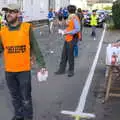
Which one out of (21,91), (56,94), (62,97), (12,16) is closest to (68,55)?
(56,94)

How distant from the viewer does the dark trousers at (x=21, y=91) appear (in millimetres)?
6910

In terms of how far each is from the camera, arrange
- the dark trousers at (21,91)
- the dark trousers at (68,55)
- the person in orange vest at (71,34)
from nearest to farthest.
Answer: the dark trousers at (21,91) < the person in orange vest at (71,34) < the dark trousers at (68,55)

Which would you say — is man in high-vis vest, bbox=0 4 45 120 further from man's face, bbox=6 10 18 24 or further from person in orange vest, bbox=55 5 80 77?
person in orange vest, bbox=55 5 80 77

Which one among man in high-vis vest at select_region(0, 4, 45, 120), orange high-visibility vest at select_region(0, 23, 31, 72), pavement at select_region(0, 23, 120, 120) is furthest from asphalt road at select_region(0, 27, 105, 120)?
orange high-visibility vest at select_region(0, 23, 31, 72)

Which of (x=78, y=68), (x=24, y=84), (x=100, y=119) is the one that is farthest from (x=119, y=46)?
(x=78, y=68)

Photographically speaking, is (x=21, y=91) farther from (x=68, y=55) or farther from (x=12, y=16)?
(x=68, y=55)

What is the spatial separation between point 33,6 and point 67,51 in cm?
3173

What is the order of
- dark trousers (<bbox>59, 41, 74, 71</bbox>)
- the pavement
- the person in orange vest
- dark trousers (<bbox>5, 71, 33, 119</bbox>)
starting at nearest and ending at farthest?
dark trousers (<bbox>5, 71, 33, 119</bbox>), the pavement, the person in orange vest, dark trousers (<bbox>59, 41, 74, 71</bbox>)

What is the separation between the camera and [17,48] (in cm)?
678

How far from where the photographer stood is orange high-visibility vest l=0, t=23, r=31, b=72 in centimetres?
674

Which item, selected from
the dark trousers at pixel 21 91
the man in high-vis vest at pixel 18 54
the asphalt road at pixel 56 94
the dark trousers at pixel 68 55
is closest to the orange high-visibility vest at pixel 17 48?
the man in high-vis vest at pixel 18 54

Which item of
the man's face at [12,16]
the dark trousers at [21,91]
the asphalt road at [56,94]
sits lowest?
the asphalt road at [56,94]

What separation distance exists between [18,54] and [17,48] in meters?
0.10

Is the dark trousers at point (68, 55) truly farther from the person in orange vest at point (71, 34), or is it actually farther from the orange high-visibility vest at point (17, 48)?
the orange high-visibility vest at point (17, 48)
